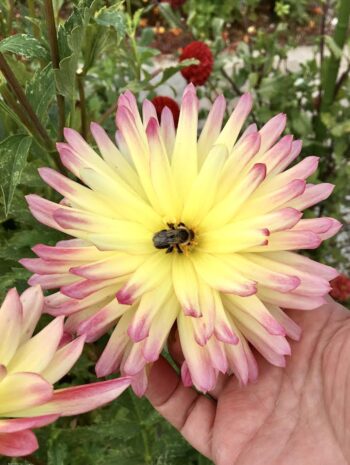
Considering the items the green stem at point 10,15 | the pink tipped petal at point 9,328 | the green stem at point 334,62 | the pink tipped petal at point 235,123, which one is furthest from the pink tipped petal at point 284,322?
the green stem at point 334,62

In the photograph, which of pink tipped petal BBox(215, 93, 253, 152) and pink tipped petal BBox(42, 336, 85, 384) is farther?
pink tipped petal BBox(215, 93, 253, 152)

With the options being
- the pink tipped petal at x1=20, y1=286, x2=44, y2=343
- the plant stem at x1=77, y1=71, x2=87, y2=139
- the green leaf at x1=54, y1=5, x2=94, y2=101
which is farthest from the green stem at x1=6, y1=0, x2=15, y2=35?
the pink tipped petal at x1=20, y1=286, x2=44, y2=343

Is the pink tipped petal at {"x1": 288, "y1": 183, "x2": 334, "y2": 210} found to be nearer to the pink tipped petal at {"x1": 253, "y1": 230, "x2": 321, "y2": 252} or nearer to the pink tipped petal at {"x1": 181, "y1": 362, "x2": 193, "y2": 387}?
the pink tipped petal at {"x1": 253, "y1": 230, "x2": 321, "y2": 252}

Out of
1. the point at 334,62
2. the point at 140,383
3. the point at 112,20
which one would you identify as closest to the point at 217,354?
the point at 140,383

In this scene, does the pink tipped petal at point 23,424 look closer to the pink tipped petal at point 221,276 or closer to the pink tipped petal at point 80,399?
the pink tipped petal at point 80,399

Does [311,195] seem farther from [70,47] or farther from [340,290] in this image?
[340,290]
